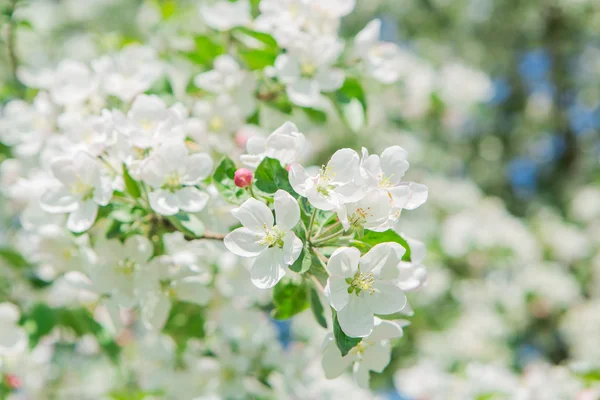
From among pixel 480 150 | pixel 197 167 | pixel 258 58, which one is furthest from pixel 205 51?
pixel 480 150

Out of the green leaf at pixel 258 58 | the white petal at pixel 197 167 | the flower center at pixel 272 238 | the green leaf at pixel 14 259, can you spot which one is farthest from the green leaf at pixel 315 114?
the green leaf at pixel 14 259

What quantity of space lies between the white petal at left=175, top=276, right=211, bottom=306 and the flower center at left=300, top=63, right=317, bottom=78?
61 cm

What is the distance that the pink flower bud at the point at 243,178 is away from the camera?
3.52 feet

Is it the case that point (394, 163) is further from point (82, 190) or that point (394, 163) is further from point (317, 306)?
point (82, 190)

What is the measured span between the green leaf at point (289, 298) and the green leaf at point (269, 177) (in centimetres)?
24

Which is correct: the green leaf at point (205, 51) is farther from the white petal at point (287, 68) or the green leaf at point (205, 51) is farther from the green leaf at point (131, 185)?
the green leaf at point (131, 185)

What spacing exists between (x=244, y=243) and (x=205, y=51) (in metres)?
0.98

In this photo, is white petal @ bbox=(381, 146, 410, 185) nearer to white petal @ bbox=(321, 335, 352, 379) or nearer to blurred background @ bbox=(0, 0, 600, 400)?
white petal @ bbox=(321, 335, 352, 379)

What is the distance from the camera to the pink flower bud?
107 cm

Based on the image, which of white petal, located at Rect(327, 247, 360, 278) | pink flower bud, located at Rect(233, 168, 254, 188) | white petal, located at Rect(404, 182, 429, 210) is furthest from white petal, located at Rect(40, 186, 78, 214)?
white petal, located at Rect(404, 182, 429, 210)

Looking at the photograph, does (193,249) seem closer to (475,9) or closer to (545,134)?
(475,9)

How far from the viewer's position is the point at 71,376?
2.44 m

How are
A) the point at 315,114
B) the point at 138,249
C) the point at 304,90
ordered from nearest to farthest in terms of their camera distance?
the point at 138,249, the point at 304,90, the point at 315,114

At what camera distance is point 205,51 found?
1801mm
